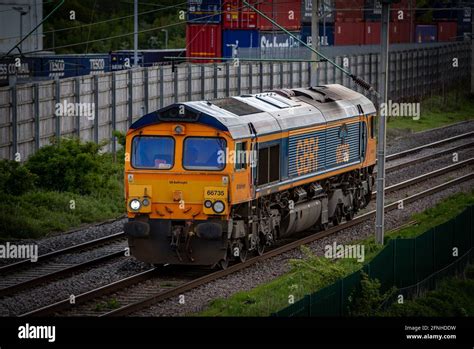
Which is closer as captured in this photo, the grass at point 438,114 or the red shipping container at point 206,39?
→ the grass at point 438,114

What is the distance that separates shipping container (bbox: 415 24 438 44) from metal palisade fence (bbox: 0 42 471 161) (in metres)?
18.4

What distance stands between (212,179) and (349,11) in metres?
42.5

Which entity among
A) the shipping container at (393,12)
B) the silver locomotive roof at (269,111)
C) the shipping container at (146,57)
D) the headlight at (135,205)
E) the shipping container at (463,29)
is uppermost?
the shipping container at (393,12)

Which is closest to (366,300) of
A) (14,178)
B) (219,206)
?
(219,206)

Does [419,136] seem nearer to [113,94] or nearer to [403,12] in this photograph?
[113,94]

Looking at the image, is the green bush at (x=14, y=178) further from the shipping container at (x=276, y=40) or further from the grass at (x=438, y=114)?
the shipping container at (x=276, y=40)

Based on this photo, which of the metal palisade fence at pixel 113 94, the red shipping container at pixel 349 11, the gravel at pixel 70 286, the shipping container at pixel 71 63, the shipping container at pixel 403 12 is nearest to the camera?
the gravel at pixel 70 286

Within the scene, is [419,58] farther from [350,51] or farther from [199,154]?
[199,154]

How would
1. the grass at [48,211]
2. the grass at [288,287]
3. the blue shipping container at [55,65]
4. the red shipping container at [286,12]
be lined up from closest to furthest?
the grass at [288,287] < the grass at [48,211] < the blue shipping container at [55,65] < the red shipping container at [286,12]

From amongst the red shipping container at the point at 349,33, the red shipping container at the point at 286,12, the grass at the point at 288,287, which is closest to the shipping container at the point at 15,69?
the red shipping container at the point at 286,12

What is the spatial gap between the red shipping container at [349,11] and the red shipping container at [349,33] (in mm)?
230

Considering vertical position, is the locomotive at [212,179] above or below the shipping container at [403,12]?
below

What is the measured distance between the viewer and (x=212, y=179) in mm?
20578

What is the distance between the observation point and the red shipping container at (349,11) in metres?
61.7
